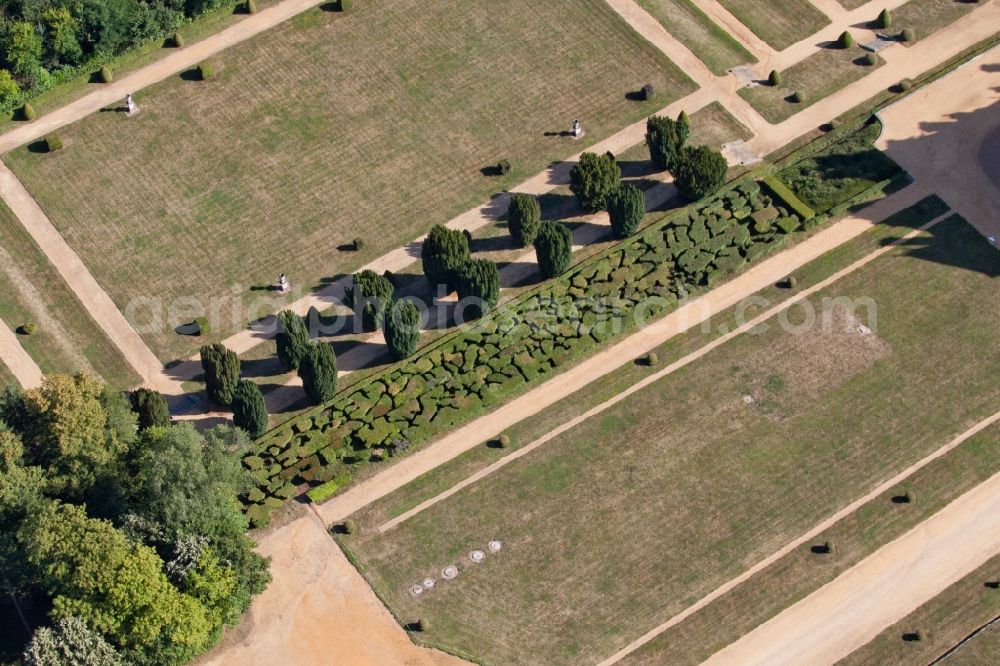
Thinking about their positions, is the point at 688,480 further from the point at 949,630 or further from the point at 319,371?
the point at 319,371

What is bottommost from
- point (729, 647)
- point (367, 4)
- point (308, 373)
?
point (729, 647)

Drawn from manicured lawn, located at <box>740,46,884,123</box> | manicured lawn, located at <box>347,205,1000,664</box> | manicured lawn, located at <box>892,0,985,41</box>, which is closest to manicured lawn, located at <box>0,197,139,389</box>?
manicured lawn, located at <box>347,205,1000,664</box>

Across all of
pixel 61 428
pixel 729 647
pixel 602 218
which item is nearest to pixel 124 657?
pixel 61 428

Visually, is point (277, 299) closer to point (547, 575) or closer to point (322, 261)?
point (322, 261)

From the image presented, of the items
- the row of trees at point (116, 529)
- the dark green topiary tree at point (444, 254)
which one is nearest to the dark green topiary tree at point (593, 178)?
the dark green topiary tree at point (444, 254)

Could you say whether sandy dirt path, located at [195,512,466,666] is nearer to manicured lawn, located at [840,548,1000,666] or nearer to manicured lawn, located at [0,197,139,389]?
manicured lawn, located at [0,197,139,389]

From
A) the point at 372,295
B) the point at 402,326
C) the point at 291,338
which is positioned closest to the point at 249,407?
the point at 291,338
